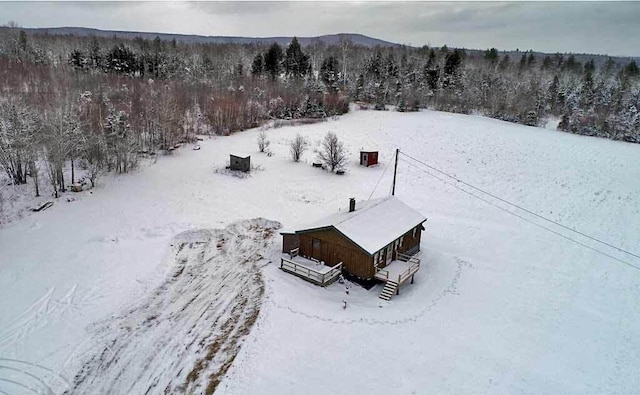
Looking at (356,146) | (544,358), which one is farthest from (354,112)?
(544,358)

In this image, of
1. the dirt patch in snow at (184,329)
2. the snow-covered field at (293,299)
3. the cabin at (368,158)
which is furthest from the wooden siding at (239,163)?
the dirt patch in snow at (184,329)

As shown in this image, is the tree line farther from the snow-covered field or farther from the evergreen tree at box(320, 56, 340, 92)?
the snow-covered field

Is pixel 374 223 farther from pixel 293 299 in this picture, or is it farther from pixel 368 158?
pixel 368 158

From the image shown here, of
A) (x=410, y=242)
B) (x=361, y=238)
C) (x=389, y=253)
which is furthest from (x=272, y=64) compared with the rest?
(x=361, y=238)

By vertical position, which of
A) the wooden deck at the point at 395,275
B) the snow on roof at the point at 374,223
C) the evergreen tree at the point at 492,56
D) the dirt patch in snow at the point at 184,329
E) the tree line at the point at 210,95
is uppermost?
the evergreen tree at the point at 492,56

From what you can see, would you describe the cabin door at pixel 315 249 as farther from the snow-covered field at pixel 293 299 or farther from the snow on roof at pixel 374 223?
the snow-covered field at pixel 293 299
